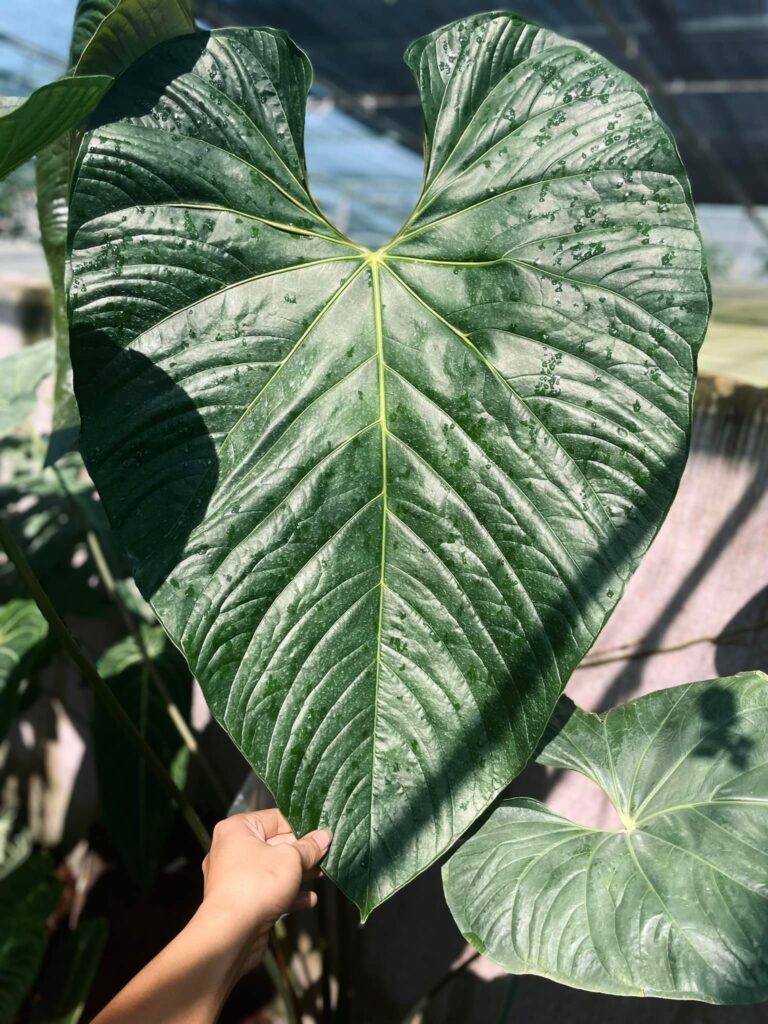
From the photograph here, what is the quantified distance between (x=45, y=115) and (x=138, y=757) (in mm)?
1225

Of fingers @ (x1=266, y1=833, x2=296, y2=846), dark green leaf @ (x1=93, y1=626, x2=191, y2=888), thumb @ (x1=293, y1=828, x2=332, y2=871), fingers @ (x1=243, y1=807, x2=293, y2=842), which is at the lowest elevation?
dark green leaf @ (x1=93, y1=626, x2=191, y2=888)

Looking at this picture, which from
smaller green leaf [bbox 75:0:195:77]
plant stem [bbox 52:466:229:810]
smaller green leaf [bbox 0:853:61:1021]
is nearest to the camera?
smaller green leaf [bbox 75:0:195:77]

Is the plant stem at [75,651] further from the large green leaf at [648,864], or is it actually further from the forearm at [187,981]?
the large green leaf at [648,864]

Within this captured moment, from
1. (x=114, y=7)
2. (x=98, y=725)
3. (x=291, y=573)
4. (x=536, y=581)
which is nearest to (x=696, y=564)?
(x=536, y=581)

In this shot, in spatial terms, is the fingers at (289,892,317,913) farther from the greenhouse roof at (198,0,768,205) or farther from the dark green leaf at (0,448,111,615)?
the greenhouse roof at (198,0,768,205)

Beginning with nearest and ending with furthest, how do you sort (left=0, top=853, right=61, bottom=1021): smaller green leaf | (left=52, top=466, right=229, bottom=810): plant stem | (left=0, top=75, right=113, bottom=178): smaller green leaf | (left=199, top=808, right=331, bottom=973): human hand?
Result: (left=0, top=75, right=113, bottom=178): smaller green leaf → (left=199, top=808, right=331, bottom=973): human hand → (left=52, top=466, right=229, bottom=810): plant stem → (left=0, top=853, right=61, bottom=1021): smaller green leaf

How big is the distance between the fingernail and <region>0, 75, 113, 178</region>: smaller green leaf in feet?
1.84

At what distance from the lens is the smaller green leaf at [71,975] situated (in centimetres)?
136

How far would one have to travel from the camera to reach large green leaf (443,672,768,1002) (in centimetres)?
63

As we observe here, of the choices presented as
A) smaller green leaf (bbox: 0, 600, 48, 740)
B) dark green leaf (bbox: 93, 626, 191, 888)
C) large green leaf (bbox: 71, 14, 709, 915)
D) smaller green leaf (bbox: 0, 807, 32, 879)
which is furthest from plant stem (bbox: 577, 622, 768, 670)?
smaller green leaf (bbox: 0, 807, 32, 879)

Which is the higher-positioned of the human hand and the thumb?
the thumb

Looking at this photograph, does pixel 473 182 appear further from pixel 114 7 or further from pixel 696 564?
pixel 696 564

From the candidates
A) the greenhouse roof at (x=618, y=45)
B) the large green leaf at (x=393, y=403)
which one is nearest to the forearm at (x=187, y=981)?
the large green leaf at (x=393, y=403)

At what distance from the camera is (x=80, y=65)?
0.79m
